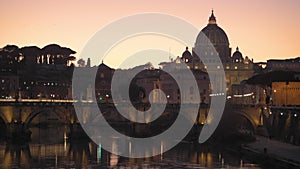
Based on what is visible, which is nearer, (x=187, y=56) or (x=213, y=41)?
(x=213, y=41)

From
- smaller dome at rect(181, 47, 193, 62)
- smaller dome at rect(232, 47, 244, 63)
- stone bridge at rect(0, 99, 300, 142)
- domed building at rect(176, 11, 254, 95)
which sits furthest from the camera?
smaller dome at rect(181, 47, 193, 62)

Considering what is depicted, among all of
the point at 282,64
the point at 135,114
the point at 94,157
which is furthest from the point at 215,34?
the point at 94,157

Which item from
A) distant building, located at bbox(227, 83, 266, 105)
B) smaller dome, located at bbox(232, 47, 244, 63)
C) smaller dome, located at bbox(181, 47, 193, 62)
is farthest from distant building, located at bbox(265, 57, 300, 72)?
smaller dome, located at bbox(181, 47, 193, 62)

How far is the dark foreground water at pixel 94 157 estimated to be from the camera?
1428 inches

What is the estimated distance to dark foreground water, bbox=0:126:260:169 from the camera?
36281mm

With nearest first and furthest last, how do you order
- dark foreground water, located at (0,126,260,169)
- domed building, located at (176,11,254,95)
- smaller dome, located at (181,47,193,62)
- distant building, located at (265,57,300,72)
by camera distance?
1. dark foreground water, located at (0,126,260,169)
2. domed building, located at (176,11,254,95)
3. distant building, located at (265,57,300,72)
4. smaller dome, located at (181,47,193,62)

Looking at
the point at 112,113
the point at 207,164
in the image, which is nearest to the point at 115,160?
the point at 207,164

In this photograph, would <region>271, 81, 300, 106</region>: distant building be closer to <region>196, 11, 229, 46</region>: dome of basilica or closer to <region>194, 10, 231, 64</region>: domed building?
<region>196, 11, 229, 46</region>: dome of basilica

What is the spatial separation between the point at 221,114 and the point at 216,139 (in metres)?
4.30

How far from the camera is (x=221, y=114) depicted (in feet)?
171

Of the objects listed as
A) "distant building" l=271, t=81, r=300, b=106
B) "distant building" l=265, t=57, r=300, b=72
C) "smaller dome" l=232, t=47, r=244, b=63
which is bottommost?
"distant building" l=271, t=81, r=300, b=106

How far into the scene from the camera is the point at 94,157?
39750 millimetres

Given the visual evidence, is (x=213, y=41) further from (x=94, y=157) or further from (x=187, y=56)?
(x=94, y=157)

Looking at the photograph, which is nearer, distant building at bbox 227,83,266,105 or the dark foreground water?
the dark foreground water
